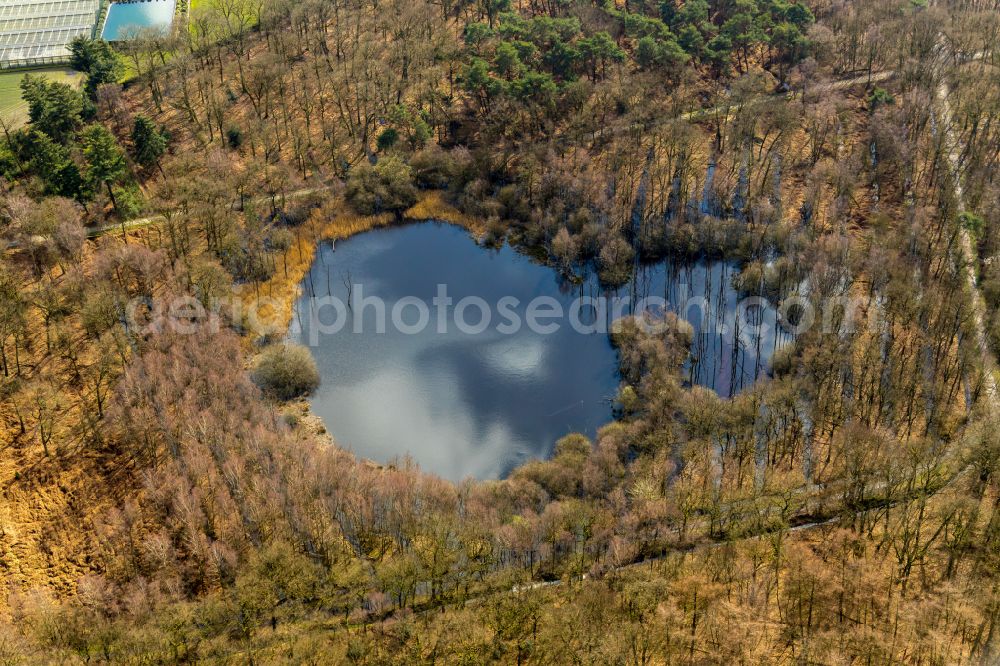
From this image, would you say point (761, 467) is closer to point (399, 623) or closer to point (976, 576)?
point (976, 576)

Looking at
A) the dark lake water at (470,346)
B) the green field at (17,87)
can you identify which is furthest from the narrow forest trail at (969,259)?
the green field at (17,87)

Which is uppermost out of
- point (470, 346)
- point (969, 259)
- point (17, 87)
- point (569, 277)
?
point (17, 87)

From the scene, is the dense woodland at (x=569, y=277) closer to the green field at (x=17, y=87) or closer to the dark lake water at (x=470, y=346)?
the dark lake water at (x=470, y=346)

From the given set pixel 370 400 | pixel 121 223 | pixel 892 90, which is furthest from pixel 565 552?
pixel 892 90

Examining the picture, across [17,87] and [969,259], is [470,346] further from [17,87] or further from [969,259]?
[17,87]

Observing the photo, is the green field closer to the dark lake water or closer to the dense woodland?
the dense woodland

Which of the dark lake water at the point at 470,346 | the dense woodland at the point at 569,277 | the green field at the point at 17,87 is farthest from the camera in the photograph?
the green field at the point at 17,87

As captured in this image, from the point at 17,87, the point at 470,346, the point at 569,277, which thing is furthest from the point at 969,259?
the point at 17,87
